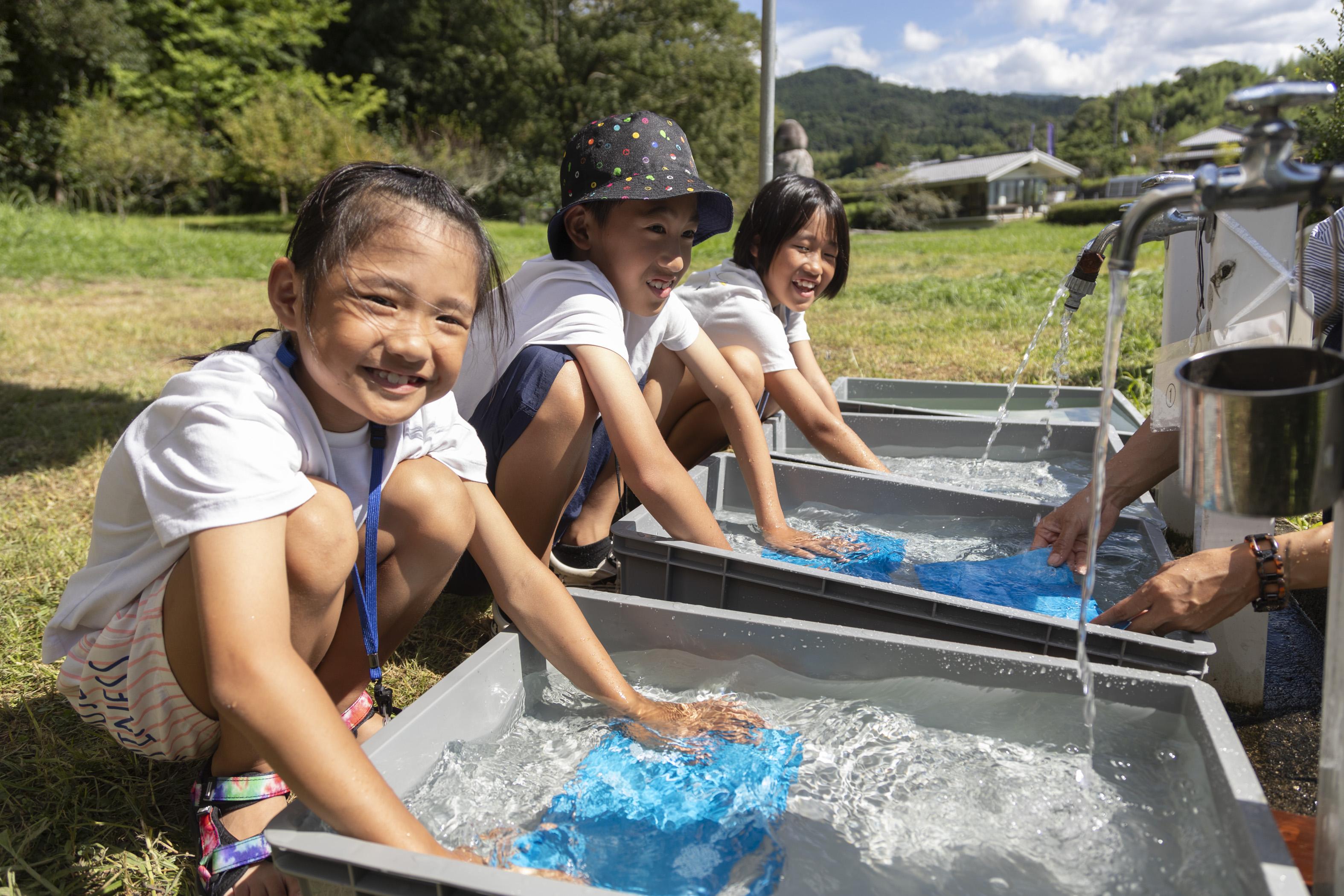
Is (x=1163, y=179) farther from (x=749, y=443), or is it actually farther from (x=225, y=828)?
(x=225, y=828)

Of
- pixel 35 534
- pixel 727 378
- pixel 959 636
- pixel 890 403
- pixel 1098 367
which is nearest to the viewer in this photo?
pixel 959 636

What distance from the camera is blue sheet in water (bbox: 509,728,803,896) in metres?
1.27

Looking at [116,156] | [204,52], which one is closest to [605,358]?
[116,156]

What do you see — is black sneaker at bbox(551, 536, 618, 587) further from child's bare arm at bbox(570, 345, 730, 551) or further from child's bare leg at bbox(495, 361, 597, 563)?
child's bare arm at bbox(570, 345, 730, 551)

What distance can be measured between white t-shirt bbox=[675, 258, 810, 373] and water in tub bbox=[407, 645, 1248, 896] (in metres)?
1.31

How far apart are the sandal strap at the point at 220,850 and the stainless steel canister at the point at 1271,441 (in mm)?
1299

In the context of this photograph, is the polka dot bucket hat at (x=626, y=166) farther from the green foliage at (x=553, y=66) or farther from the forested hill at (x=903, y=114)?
the forested hill at (x=903, y=114)

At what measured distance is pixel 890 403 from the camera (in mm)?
3871

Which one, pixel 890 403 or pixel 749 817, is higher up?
pixel 890 403

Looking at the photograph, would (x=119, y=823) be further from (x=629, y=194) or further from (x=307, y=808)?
(x=629, y=194)

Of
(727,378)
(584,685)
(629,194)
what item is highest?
(629,194)

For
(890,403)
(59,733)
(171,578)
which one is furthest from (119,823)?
(890,403)

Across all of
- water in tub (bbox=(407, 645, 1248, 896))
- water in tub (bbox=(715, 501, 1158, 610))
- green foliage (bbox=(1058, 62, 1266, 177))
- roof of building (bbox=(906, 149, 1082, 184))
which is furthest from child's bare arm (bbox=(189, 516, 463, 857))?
green foliage (bbox=(1058, 62, 1266, 177))

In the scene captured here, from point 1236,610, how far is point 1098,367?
3.41 m
